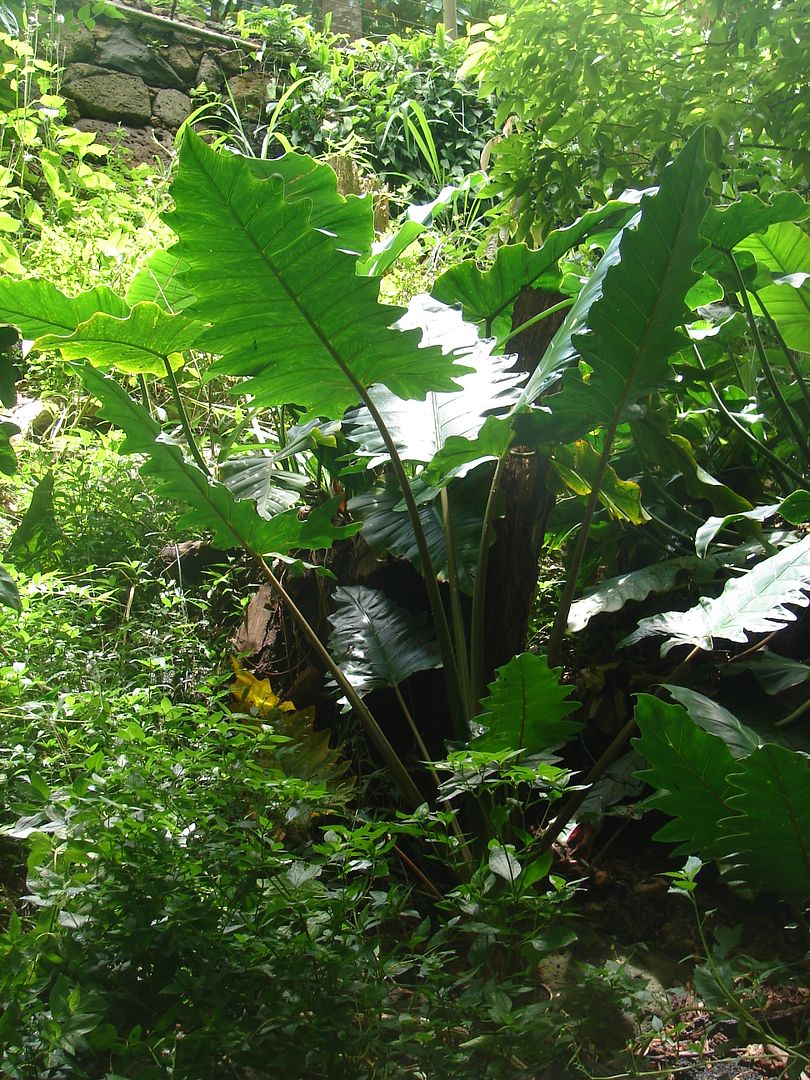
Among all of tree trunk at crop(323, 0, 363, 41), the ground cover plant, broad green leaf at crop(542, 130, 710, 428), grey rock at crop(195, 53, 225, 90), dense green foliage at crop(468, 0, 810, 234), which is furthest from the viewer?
tree trunk at crop(323, 0, 363, 41)

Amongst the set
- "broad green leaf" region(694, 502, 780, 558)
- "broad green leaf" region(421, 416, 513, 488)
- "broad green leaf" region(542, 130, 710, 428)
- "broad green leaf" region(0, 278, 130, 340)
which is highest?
"broad green leaf" region(0, 278, 130, 340)

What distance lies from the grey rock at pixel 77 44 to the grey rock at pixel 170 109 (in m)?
0.51

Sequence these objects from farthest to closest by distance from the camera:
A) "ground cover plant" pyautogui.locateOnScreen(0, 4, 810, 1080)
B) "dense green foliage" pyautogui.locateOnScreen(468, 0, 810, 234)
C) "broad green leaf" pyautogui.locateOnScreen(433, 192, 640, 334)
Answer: "dense green foliage" pyautogui.locateOnScreen(468, 0, 810, 234) → "broad green leaf" pyautogui.locateOnScreen(433, 192, 640, 334) → "ground cover plant" pyautogui.locateOnScreen(0, 4, 810, 1080)

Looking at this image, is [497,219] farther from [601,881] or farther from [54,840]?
[54,840]

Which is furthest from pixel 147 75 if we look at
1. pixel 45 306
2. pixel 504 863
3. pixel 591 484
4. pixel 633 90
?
pixel 504 863

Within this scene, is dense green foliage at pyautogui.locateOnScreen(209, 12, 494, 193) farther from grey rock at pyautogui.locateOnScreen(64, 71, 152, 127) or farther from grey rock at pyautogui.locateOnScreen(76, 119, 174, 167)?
grey rock at pyautogui.locateOnScreen(64, 71, 152, 127)

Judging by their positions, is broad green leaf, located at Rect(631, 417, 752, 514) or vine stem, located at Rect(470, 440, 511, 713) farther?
broad green leaf, located at Rect(631, 417, 752, 514)

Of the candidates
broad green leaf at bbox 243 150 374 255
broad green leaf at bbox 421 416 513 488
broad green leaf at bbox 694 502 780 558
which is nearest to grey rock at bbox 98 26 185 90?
broad green leaf at bbox 243 150 374 255

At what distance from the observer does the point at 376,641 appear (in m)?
2.23

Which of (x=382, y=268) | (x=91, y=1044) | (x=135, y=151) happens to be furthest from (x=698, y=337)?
(x=135, y=151)

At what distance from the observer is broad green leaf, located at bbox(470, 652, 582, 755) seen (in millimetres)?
1687

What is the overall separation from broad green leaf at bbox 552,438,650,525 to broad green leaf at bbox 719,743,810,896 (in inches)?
30.2

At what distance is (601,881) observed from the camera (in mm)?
2139

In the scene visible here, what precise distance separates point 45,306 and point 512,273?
3.76ft
